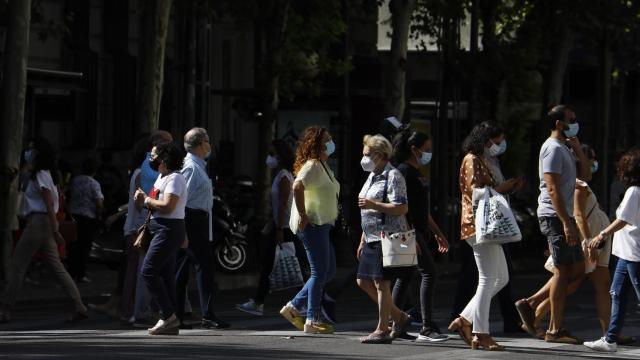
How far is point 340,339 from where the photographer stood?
45.3ft

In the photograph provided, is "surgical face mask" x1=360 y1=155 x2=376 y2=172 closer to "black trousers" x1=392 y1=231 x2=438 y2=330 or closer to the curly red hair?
"black trousers" x1=392 y1=231 x2=438 y2=330

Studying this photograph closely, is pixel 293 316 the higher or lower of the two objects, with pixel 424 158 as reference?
lower

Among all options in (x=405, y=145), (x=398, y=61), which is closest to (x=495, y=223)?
(x=405, y=145)

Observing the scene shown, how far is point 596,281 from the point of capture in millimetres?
13688

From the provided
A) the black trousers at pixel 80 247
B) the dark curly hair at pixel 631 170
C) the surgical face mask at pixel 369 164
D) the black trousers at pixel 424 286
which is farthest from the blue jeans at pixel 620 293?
the black trousers at pixel 80 247

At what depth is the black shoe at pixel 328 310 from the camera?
49.5 feet

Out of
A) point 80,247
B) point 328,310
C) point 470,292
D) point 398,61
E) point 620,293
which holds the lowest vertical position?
point 328,310

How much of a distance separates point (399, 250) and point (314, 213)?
1258 millimetres

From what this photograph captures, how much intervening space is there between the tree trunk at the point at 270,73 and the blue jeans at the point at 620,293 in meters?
12.9

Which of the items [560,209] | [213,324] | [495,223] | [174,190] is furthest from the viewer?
Answer: [213,324]

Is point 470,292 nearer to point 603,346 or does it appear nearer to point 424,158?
point 424,158

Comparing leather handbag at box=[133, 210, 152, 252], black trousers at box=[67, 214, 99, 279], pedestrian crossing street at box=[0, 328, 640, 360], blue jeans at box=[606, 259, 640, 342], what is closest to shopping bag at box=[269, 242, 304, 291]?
pedestrian crossing street at box=[0, 328, 640, 360]

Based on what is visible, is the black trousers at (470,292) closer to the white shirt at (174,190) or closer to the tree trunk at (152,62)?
the white shirt at (174,190)

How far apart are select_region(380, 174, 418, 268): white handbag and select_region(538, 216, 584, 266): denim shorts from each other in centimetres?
106
